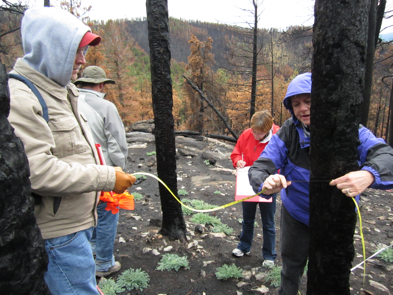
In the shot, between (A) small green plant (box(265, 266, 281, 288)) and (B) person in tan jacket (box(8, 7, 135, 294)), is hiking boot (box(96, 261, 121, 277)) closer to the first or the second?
(B) person in tan jacket (box(8, 7, 135, 294))

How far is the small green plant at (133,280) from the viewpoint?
2881mm

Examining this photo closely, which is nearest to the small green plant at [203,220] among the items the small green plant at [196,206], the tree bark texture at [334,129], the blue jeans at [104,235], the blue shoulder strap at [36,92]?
the small green plant at [196,206]

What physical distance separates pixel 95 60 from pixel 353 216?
28.0m

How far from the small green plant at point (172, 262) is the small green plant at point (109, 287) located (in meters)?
0.59

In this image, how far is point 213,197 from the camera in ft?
23.1

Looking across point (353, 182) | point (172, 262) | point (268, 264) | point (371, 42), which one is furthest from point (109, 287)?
point (371, 42)

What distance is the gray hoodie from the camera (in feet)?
4.93

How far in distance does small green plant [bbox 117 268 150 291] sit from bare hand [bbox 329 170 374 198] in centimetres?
247

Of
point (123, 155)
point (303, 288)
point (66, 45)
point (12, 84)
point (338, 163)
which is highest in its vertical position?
point (66, 45)

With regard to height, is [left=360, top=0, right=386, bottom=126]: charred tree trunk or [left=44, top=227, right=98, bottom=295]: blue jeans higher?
[left=360, top=0, right=386, bottom=126]: charred tree trunk

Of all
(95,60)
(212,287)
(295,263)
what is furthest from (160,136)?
(95,60)

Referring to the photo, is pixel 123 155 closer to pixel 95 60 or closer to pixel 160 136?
pixel 160 136

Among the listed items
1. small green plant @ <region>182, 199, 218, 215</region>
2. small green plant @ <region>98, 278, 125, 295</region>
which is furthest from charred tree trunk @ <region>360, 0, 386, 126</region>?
small green plant @ <region>98, 278, 125, 295</region>

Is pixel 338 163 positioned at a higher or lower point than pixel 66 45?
lower
